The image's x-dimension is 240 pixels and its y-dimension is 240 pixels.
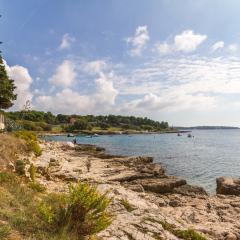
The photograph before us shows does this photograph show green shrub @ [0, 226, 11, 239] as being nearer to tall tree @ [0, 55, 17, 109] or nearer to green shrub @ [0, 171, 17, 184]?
green shrub @ [0, 171, 17, 184]

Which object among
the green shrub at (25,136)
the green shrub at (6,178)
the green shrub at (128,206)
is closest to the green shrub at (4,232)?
the green shrub at (6,178)

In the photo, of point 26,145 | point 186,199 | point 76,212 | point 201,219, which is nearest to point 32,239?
point 76,212

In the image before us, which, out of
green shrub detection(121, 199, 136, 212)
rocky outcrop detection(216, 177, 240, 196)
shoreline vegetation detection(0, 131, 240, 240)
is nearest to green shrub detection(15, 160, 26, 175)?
shoreline vegetation detection(0, 131, 240, 240)

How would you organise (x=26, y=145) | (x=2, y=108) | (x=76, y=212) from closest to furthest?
(x=76, y=212) → (x=26, y=145) → (x=2, y=108)

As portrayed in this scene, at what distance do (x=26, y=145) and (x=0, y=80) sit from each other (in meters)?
15.1

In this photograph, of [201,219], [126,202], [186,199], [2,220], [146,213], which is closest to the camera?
[2,220]

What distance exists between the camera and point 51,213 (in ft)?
29.9

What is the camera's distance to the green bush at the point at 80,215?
909 centimetres

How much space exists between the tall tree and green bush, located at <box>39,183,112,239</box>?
36066 mm

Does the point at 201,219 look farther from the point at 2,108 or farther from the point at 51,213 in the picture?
the point at 2,108

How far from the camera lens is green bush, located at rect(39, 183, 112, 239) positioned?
909cm

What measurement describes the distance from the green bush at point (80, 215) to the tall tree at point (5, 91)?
36066 millimetres

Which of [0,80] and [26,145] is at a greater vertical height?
[0,80]

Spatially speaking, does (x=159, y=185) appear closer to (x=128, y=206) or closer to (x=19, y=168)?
(x=128, y=206)
